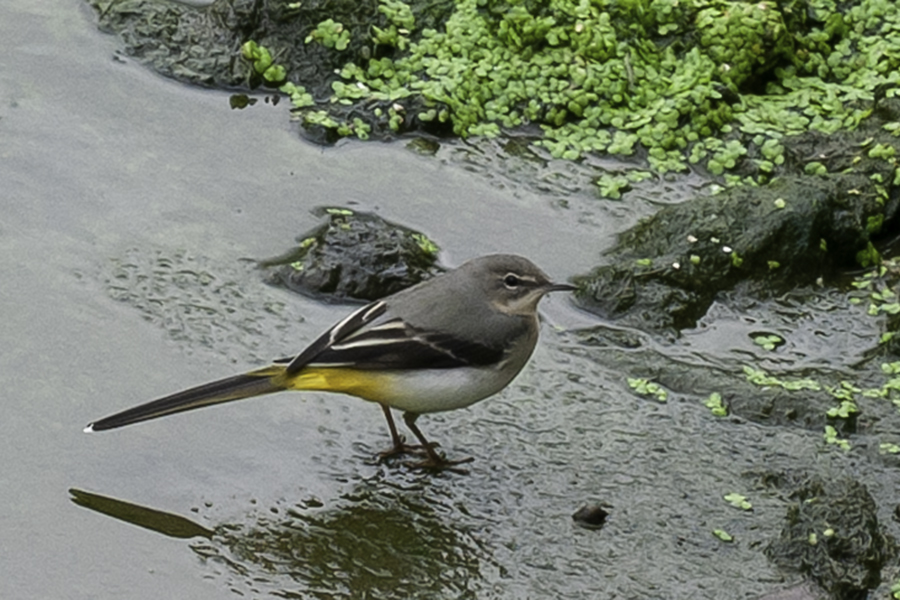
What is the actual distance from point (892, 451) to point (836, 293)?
137 cm

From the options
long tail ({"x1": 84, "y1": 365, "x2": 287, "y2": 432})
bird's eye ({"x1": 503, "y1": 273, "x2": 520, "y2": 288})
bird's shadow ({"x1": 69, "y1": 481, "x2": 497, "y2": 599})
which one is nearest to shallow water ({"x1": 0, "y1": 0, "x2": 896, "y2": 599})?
bird's shadow ({"x1": 69, "y1": 481, "x2": 497, "y2": 599})

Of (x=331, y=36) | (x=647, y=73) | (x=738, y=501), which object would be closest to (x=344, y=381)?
(x=738, y=501)

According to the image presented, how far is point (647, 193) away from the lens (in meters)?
7.85

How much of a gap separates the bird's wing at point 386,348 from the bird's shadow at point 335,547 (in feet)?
1.82

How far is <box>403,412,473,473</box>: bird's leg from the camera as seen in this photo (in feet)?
19.4

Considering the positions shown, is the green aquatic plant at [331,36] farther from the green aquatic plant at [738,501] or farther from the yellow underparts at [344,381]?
the green aquatic plant at [738,501]

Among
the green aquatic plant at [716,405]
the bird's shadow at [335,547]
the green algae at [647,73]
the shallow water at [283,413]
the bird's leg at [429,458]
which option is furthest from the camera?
the green algae at [647,73]

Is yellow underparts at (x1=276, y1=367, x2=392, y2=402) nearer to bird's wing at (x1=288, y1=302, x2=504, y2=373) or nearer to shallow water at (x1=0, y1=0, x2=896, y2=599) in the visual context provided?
bird's wing at (x1=288, y1=302, x2=504, y2=373)

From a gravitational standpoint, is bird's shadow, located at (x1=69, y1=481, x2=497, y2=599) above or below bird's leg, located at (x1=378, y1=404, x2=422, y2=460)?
below

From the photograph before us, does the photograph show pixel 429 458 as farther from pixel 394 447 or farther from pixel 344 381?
pixel 344 381

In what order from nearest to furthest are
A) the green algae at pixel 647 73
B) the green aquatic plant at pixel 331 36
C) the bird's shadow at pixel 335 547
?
the bird's shadow at pixel 335 547 → the green algae at pixel 647 73 → the green aquatic plant at pixel 331 36

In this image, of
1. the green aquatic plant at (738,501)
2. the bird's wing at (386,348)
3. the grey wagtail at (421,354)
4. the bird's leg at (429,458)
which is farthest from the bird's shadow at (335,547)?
the green aquatic plant at (738,501)

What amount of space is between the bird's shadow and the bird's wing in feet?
1.82

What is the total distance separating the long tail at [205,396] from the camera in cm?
555
